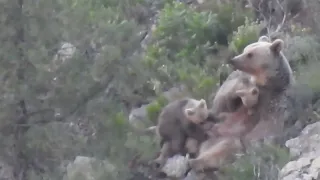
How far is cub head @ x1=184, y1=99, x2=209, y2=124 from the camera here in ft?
23.2

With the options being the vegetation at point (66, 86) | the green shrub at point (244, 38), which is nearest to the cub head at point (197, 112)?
the vegetation at point (66, 86)

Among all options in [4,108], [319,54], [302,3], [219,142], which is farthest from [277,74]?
[302,3]

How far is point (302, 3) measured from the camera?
10.2 meters

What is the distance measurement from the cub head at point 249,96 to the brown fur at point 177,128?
1.43 ft

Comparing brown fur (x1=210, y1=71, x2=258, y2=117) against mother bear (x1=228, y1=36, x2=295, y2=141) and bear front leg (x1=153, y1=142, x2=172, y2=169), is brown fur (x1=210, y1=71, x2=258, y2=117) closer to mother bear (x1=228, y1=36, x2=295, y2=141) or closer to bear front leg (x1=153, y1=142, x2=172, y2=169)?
mother bear (x1=228, y1=36, x2=295, y2=141)

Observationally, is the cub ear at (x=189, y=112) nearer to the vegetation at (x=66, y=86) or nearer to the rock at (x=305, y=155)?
the vegetation at (x=66, y=86)

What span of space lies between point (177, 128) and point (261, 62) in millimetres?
1139

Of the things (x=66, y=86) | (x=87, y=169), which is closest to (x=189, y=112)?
(x=66, y=86)

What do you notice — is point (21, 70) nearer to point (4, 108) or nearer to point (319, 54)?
point (4, 108)

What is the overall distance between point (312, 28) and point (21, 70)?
16.3 feet

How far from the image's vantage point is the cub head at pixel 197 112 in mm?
7070

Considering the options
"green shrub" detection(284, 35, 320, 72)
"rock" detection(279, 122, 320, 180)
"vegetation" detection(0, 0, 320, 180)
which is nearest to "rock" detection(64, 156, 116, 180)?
"vegetation" detection(0, 0, 320, 180)

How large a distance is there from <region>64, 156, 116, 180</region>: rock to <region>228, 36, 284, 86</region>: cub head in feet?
6.07

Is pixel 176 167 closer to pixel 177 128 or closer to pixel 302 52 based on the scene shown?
pixel 177 128
